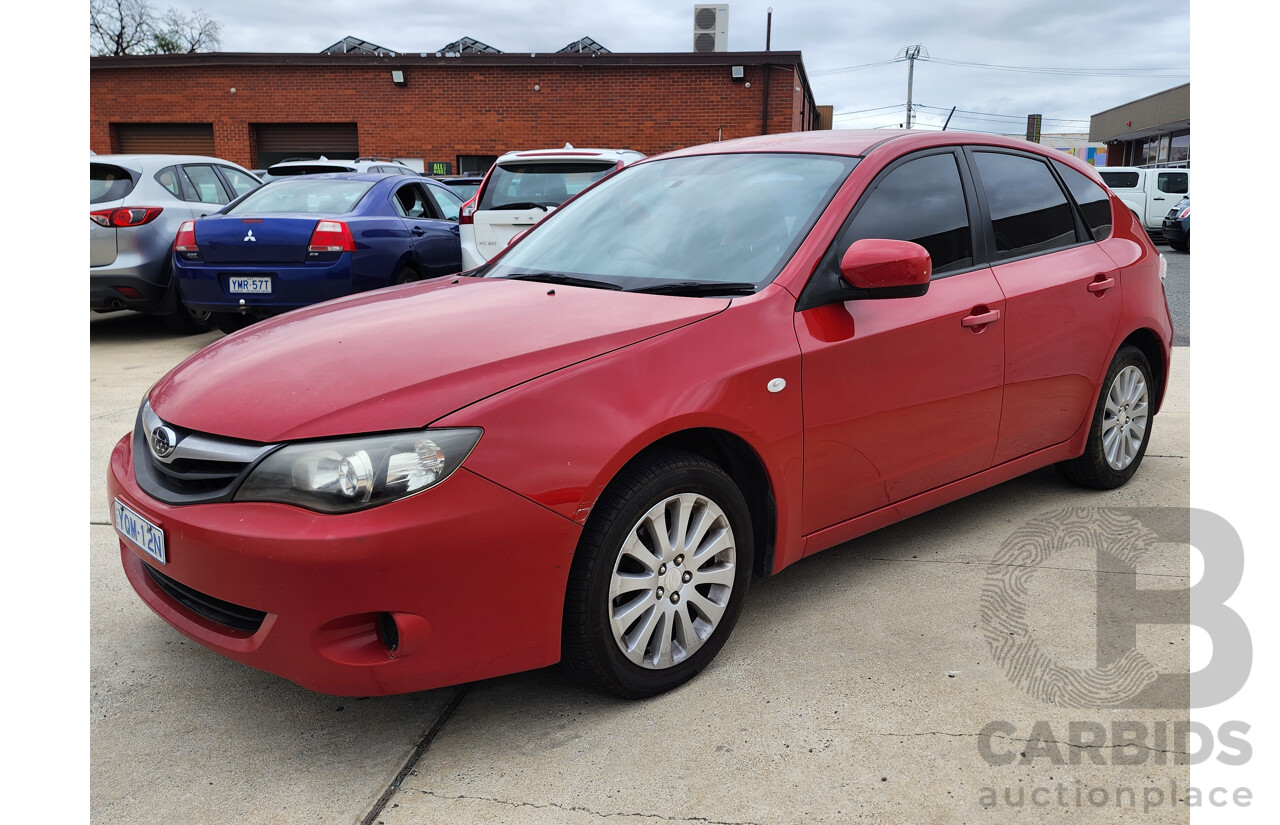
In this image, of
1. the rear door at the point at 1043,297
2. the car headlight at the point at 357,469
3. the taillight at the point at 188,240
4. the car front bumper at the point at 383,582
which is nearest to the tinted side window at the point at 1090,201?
the rear door at the point at 1043,297

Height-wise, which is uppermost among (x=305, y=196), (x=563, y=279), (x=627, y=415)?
(x=305, y=196)

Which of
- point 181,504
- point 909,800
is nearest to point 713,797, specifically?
point 909,800

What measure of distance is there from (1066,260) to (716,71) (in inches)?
844

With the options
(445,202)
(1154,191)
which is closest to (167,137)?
(445,202)

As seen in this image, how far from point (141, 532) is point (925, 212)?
2.68 meters

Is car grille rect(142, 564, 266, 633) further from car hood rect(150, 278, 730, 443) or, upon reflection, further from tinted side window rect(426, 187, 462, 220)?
tinted side window rect(426, 187, 462, 220)

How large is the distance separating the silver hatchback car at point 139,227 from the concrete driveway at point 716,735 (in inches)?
223

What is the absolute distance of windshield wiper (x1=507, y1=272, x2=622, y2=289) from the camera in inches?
126

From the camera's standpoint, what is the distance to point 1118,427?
441 cm

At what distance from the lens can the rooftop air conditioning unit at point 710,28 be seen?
26266 millimetres

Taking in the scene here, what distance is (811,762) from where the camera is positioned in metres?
2.46

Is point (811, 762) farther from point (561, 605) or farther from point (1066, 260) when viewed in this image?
point (1066, 260)

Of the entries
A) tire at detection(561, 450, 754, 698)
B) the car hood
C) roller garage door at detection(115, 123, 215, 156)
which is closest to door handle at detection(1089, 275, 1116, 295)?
the car hood

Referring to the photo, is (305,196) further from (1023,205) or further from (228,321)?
(1023,205)
